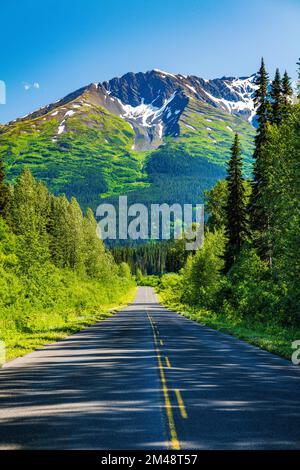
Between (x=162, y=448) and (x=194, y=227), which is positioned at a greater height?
(x=194, y=227)

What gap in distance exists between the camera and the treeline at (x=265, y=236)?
24078mm

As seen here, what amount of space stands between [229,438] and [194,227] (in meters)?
96.2

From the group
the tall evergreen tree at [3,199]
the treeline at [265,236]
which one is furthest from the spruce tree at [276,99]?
the tall evergreen tree at [3,199]

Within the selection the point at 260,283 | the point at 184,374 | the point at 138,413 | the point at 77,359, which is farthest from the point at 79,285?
the point at 138,413

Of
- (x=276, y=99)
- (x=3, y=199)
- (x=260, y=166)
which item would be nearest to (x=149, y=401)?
(x=260, y=166)

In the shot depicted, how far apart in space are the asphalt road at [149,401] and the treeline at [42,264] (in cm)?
823

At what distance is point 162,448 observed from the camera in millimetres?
7578

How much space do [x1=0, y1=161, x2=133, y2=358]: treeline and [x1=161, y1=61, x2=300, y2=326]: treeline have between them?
13.4 meters

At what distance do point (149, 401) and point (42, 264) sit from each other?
1301 inches

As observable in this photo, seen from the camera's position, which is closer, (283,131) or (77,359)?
(77,359)

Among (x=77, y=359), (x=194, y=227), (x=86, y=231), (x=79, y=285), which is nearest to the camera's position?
(x=77, y=359)

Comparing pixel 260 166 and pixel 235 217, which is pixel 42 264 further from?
pixel 260 166

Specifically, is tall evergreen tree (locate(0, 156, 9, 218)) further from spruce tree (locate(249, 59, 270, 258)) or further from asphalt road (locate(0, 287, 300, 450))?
asphalt road (locate(0, 287, 300, 450))

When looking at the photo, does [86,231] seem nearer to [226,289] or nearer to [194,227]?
[194,227]
